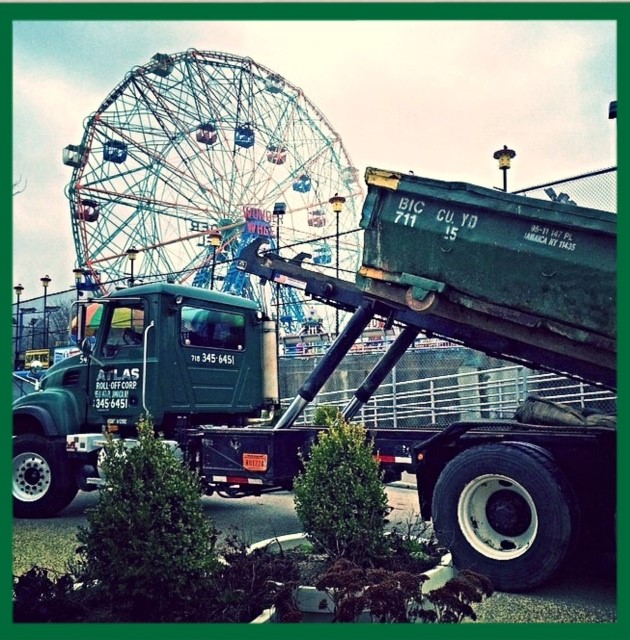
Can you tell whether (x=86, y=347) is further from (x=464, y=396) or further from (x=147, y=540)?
(x=464, y=396)

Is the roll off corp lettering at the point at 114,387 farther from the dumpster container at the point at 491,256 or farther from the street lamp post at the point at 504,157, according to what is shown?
the street lamp post at the point at 504,157

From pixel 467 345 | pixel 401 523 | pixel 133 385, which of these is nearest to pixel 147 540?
pixel 467 345

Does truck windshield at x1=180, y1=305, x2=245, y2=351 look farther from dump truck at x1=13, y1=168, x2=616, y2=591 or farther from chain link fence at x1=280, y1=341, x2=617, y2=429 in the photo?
chain link fence at x1=280, y1=341, x2=617, y2=429

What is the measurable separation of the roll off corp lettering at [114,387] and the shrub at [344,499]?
351cm

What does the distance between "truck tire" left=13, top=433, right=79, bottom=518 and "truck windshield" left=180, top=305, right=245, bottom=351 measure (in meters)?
2.11

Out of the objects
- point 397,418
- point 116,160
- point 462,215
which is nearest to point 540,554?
point 462,215

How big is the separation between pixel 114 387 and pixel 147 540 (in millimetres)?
4242

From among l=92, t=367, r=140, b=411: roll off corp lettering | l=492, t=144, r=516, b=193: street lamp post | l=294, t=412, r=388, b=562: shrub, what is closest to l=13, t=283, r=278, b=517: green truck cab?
l=92, t=367, r=140, b=411: roll off corp lettering

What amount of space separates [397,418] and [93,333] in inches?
322

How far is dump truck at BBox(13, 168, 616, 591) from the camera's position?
509cm

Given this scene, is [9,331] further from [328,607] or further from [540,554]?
[540,554]

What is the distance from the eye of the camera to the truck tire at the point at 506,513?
503 cm

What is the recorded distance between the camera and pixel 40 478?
27.5 ft

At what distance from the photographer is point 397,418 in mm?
14648
